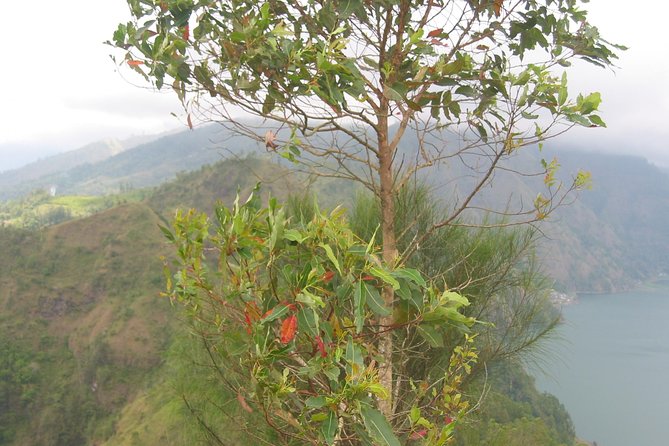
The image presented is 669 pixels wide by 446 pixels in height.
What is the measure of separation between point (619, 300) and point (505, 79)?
9318 centimetres

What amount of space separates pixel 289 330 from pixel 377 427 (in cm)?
26

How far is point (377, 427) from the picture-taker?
876mm

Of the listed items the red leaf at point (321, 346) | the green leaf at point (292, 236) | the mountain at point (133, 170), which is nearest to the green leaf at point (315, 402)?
the red leaf at point (321, 346)

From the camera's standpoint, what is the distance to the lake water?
1460 inches

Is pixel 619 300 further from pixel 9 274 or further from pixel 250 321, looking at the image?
pixel 250 321

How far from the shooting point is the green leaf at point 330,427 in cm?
87

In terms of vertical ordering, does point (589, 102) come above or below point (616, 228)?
above

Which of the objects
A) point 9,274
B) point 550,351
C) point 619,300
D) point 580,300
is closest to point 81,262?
point 9,274

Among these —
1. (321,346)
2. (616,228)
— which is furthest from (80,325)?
(616,228)

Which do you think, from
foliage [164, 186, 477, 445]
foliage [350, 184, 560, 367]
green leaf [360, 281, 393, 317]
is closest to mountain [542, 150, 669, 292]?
foliage [350, 184, 560, 367]

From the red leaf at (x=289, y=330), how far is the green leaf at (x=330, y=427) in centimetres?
18

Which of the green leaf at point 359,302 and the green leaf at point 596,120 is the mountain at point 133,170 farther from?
the green leaf at point 359,302

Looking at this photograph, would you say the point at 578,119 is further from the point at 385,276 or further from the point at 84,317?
the point at 84,317

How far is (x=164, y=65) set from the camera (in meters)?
Result: 1.35
